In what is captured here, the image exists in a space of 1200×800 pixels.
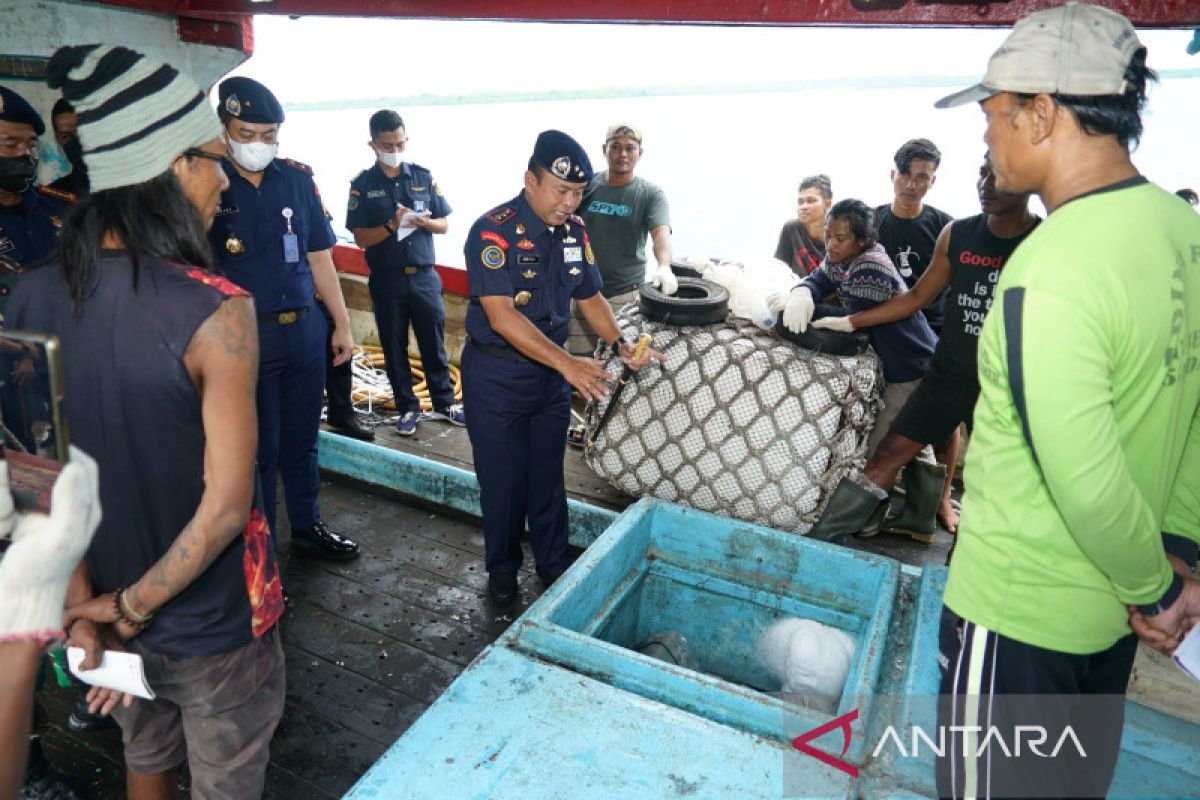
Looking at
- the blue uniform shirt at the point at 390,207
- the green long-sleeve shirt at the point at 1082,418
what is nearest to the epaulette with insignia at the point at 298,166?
the blue uniform shirt at the point at 390,207

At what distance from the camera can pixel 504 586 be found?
8.95 feet

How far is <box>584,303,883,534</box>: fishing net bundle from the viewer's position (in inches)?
107

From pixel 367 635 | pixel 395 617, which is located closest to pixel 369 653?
pixel 367 635

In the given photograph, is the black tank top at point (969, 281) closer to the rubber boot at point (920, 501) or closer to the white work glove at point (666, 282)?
the rubber boot at point (920, 501)

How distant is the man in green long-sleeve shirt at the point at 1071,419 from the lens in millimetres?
957

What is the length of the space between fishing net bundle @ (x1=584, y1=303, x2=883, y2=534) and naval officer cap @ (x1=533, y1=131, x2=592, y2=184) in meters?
0.76

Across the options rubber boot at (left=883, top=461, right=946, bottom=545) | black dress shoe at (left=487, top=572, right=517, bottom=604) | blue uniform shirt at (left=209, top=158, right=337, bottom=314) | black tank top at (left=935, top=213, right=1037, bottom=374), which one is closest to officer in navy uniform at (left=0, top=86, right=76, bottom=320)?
blue uniform shirt at (left=209, top=158, right=337, bottom=314)

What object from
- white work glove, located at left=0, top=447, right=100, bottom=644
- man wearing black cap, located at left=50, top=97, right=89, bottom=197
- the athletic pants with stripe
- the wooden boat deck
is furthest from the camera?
man wearing black cap, located at left=50, top=97, right=89, bottom=197

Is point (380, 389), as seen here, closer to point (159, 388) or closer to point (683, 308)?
point (683, 308)

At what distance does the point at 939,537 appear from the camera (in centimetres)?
314

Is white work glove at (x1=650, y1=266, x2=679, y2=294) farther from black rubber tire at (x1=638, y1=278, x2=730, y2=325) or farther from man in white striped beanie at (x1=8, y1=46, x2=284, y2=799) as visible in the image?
man in white striped beanie at (x1=8, y1=46, x2=284, y2=799)

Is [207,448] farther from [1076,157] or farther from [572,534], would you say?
[572,534]

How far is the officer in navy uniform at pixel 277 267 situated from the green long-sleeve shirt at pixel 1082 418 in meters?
2.02

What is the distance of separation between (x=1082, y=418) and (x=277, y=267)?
2.38 metres
